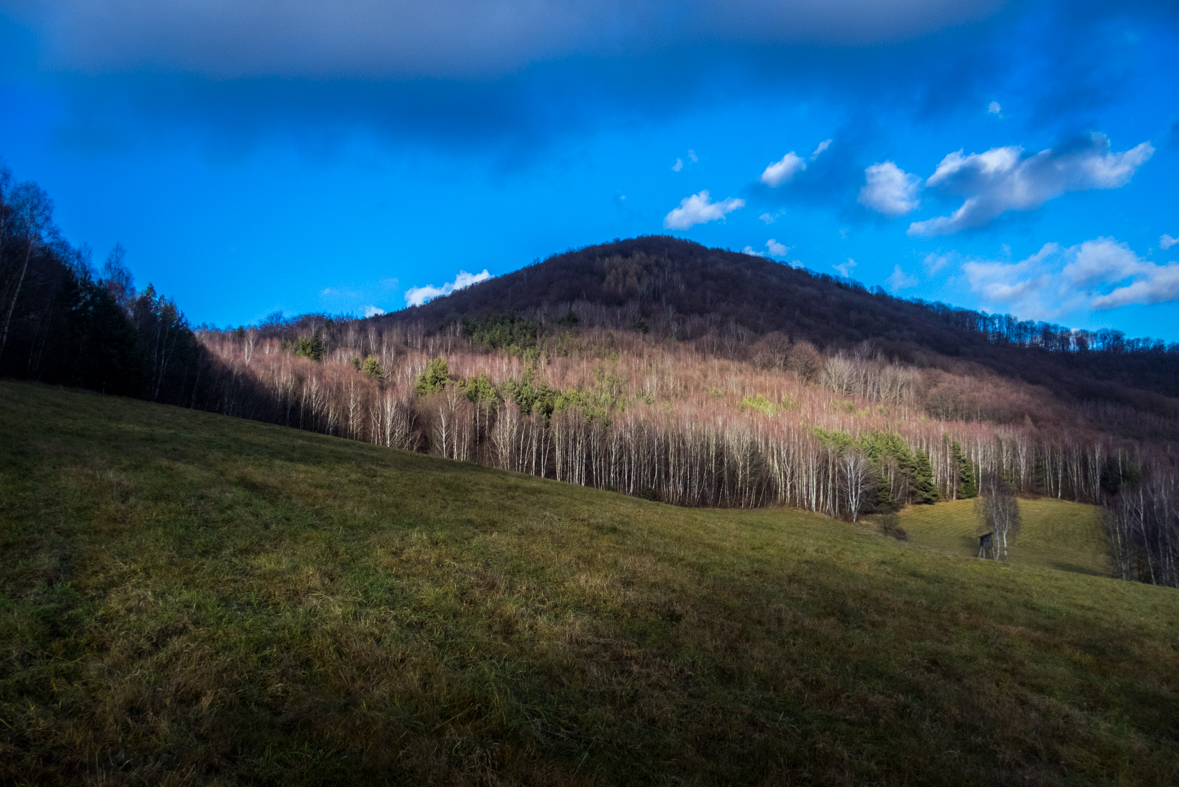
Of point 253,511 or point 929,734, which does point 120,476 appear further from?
point 929,734

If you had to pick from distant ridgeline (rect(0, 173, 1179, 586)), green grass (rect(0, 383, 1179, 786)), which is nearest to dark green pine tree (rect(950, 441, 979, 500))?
distant ridgeline (rect(0, 173, 1179, 586))

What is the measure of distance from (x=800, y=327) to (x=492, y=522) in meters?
178

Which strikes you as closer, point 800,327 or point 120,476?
point 120,476

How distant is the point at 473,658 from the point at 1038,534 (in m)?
74.3

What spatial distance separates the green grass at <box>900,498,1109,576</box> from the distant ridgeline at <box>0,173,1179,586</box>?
2906 millimetres

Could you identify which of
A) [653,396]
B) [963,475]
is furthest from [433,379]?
[963,475]

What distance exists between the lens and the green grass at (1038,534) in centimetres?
5000

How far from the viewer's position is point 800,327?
174000mm

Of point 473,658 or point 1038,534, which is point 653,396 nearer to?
point 1038,534

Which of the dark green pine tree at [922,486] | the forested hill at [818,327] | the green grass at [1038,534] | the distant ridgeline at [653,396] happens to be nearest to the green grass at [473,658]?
the distant ridgeline at [653,396]

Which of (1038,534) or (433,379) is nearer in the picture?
(1038,534)

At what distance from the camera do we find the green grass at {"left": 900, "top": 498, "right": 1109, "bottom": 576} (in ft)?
164

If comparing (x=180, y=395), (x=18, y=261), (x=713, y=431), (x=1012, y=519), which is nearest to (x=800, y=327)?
(x=713, y=431)

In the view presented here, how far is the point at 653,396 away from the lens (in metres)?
94.7
